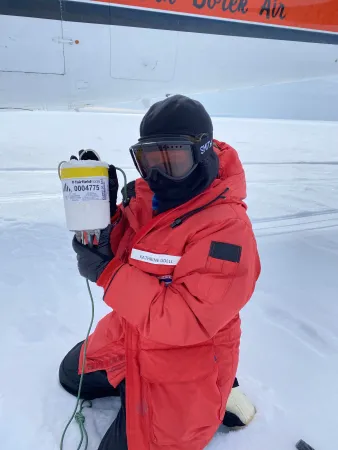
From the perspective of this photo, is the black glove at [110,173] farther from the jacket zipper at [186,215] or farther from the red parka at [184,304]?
the jacket zipper at [186,215]

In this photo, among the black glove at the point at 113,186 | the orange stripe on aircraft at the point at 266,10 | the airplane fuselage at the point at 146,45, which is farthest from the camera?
the orange stripe on aircraft at the point at 266,10

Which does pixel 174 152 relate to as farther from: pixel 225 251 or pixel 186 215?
pixel 225 251

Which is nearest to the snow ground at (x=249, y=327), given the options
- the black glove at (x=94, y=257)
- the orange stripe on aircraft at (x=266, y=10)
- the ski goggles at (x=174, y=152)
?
the black glove at (x=94, y=257)

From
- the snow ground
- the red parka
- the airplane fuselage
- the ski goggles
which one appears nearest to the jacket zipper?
the red parka

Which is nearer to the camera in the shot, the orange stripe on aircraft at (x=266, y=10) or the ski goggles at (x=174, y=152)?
the ski goggles at (x=174, y=152)

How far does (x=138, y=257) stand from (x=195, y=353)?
14.0 inches

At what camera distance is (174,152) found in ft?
3.36

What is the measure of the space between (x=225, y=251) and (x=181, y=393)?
484mm

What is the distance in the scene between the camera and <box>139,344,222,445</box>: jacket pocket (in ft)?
3.60

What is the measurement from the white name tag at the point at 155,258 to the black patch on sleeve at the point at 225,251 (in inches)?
4.7

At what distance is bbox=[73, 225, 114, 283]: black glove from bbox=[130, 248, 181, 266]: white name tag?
10 centimetres

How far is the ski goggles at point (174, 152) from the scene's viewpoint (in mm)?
1014

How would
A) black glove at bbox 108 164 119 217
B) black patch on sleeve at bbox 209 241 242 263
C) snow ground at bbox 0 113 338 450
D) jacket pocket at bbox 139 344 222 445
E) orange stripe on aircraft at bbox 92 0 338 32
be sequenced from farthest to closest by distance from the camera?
1. orange stripe on aircraft at bbox 92 0 338 32
2. snow ground at bbox 0 113 338 450
3. black glove at bbox 108 164 119 217
4. jacket pocket at bbox 139 344 222 445
5. black patch on sleeve at bbox 209 241 242 263

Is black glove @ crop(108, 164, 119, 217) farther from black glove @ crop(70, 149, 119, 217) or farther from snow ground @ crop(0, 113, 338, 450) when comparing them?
snow ground @ crop(0, 113, 338, 450)
